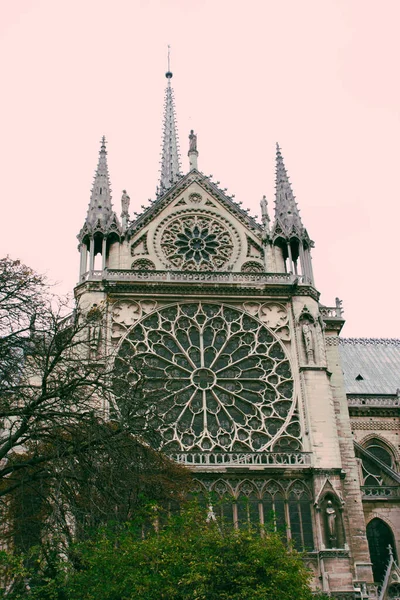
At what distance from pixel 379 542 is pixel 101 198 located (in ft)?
60.0

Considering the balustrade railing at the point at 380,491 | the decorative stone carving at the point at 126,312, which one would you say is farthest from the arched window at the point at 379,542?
the decorative stone carving at the point at 126,312

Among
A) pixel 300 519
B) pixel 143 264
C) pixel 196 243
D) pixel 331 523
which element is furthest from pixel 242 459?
pixel 196 243

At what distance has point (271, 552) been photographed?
1730cm

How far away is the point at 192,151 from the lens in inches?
1426

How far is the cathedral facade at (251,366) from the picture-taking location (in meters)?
26.5

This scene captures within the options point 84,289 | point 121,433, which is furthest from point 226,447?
point 121,433

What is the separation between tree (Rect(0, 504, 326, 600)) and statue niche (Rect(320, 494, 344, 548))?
8.13 metres

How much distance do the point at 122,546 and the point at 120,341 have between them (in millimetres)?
13762

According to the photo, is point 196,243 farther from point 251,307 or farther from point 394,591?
point 394,591

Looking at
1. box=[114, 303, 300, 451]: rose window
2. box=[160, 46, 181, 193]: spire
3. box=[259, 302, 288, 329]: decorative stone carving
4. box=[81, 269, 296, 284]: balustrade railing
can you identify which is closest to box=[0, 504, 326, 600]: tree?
box=[114, 303, 300, 451]: rose window

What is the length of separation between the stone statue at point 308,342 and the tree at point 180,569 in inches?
487

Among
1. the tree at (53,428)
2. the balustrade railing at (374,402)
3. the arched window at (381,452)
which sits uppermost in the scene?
the balustrade railing at (374,402)

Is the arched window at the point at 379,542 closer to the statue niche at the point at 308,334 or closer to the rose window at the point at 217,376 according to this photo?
the rose window at the point at 217,376

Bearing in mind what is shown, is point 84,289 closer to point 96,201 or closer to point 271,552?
point 96,201
